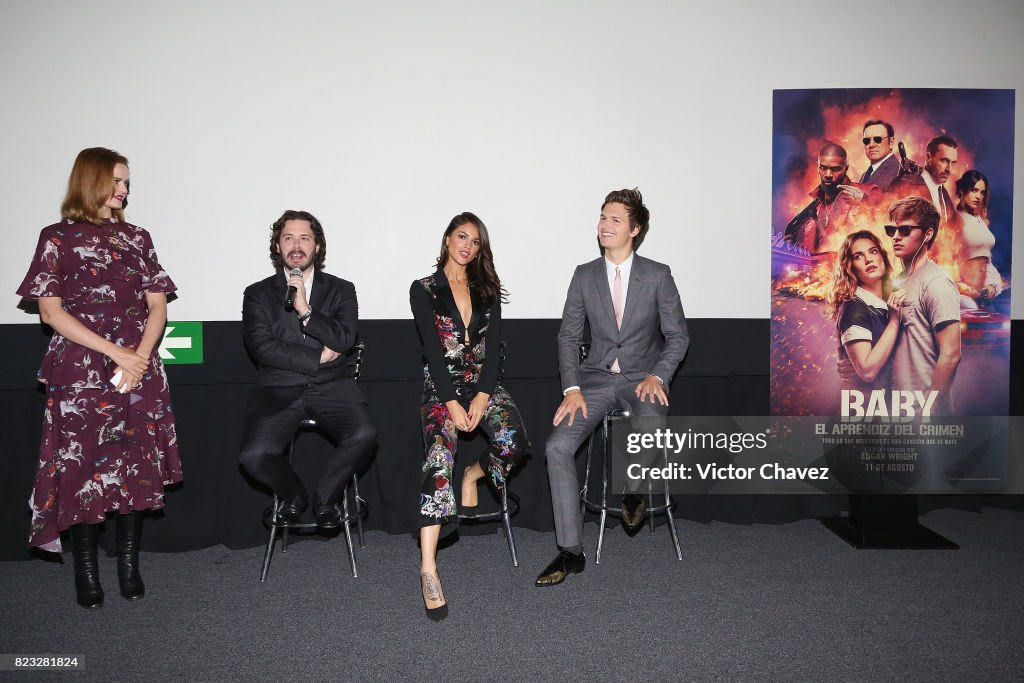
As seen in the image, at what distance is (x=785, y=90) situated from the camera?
11.8 ft

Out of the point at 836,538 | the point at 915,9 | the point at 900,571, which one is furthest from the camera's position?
the point at 915,9

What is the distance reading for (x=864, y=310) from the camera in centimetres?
345

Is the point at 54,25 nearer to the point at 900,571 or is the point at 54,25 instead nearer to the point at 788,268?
the point at 788,268

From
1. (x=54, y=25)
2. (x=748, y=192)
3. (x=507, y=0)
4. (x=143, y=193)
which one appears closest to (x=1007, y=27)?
(x=748, y=192)

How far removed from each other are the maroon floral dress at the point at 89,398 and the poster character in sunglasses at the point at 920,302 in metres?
3.41

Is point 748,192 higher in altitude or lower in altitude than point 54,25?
lower

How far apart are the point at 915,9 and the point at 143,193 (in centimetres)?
411

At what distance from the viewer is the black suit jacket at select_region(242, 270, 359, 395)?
3104 mm

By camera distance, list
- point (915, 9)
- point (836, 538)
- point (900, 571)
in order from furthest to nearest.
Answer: point (915, 9)
point (836, 538)
point (900, 571)

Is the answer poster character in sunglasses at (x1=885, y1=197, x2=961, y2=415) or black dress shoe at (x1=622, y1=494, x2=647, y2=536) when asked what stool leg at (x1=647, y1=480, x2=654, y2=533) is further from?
poster character in sunglasses at (x1=885, y1=197, x2=961, y2=415)

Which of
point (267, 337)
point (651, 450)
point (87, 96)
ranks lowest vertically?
point (651, 450)

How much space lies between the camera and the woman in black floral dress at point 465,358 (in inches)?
120

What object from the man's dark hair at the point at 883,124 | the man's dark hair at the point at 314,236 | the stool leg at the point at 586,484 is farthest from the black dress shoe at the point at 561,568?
the man's dark hair at the point at 883,124

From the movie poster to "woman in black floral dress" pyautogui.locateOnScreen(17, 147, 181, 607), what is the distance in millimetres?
2918
